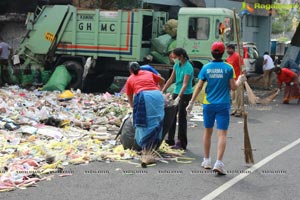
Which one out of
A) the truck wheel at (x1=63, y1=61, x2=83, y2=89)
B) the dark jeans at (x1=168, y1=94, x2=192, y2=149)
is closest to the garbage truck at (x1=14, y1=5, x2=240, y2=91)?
the truck wheel at (x1=63, y1=61, x2=83, y2=89)

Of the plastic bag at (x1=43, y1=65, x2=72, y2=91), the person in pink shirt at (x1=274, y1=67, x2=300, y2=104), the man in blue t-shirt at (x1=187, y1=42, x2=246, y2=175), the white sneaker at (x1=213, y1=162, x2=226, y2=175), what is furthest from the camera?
the plastic bag at (x1=43, y1=65, x2=72, y2=91)

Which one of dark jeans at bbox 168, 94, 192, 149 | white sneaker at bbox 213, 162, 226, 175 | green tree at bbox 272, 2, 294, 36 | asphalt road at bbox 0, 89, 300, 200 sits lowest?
asphalt road at bbox 0, 89, 300, 200

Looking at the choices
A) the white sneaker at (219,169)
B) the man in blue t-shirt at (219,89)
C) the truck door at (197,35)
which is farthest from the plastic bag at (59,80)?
the white sneaker at (219,169)

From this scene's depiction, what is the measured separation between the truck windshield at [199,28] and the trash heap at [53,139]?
11.8 ft

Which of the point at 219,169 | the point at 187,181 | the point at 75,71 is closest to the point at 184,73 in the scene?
the point at 219,169

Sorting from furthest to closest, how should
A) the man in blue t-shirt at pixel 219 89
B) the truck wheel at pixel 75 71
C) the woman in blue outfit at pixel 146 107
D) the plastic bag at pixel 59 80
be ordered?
the truck wheel at pixel 75 71, the plastic bag at pixel 59 80, the woman in blue outfit at pixel 146 107, the man in blue t-shirt at pixel 219 89

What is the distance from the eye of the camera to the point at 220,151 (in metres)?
6.71

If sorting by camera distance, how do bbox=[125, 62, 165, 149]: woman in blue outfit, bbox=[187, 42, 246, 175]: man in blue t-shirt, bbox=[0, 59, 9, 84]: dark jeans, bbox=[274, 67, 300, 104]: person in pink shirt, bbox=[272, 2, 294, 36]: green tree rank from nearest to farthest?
bbox=[187, 42, 246, 175]: man in blue t-shirt → bbox=[125, 62, 165, 149]: woman in blue outfit → bbox=[274, 67, 300, 104]: person in pink shirt → bbox=[0, 59, 9, 84]: dark jeans → bbox=[272, 2, 294, 36]: green tree

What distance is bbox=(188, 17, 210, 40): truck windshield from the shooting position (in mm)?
15109

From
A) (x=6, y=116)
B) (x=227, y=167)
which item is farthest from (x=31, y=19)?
(x=227, y=167)

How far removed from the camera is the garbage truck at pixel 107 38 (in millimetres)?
15172

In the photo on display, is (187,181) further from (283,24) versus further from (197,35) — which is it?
(283,24)

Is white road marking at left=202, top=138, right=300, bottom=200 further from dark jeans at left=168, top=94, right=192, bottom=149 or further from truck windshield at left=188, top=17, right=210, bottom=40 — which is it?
truck windshield at left=188, top=17, right=210, bottom=40

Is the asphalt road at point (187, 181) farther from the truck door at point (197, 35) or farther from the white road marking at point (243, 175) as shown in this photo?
the truck door at point (197, 35)
